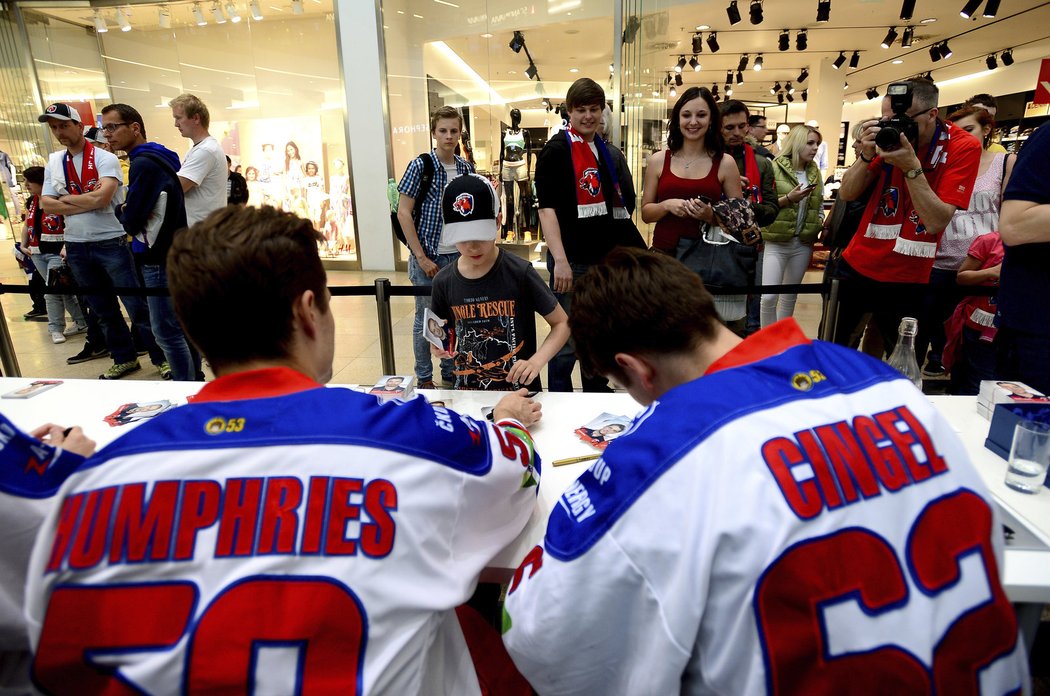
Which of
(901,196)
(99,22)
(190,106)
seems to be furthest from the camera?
(99,22)

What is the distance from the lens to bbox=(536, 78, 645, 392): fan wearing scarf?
2736 millimetres

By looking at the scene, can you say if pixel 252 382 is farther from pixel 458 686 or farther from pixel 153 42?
pixel 153 42

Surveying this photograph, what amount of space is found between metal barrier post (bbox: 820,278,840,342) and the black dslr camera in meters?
0.60

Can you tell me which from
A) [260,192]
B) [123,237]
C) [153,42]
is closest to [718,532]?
[123,237]

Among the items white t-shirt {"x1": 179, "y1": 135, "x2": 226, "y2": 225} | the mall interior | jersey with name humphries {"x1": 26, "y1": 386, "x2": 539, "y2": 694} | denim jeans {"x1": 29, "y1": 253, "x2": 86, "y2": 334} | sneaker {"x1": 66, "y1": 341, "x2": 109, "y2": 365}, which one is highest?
the mall interior

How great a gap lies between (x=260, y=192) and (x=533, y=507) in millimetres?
8053

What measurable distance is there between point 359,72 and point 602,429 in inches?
267

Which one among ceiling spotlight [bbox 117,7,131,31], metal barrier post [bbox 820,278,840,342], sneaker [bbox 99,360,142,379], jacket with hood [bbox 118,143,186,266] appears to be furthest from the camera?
ceiling spotlight [bbox 117,7,131,31]

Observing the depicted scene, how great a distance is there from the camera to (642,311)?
3.12ft

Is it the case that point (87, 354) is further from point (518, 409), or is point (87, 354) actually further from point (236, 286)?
point (236, 286)

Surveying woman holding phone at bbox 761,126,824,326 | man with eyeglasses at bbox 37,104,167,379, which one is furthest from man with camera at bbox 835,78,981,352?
man with eyeglasses at bbox 37,104,167,379

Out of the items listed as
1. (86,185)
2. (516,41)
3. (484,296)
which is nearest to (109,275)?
(86,185)

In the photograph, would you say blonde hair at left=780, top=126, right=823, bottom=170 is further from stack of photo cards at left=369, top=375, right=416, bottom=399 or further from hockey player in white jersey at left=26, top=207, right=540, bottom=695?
hockey player in white jersey at left=26, top=207, right=540, bottom=695

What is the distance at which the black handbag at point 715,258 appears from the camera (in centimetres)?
275
